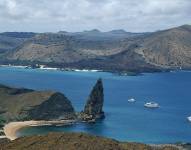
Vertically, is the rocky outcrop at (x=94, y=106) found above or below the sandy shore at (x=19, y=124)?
above

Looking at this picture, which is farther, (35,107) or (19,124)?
(35,107)

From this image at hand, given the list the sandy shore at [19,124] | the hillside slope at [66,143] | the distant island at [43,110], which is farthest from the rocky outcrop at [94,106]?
the hillside slope at [66,143]

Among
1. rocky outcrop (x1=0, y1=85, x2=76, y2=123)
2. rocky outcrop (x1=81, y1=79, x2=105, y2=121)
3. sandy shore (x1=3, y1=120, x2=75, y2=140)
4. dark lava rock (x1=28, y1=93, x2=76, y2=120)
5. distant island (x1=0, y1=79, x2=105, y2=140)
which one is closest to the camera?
sandy shore (x1=3, y1=120, x2=75, y2=140)

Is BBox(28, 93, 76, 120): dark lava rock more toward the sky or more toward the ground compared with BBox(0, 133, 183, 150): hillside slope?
more toward the ground

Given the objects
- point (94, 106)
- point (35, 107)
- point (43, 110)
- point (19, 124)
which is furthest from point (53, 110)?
point (19, 124)

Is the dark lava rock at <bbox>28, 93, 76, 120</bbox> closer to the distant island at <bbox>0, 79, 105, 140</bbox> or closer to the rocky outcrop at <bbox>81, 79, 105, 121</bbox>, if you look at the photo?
the distant island at <bbox>0, 79, 105, 140</bbox>

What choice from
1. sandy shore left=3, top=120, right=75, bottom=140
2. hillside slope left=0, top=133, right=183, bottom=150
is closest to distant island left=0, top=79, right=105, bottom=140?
sandy shore left=3, top=120, right=75, bottom=140

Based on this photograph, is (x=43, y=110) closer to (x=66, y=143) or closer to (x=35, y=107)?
(x=35, y=107)

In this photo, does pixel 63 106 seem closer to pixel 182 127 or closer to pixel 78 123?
pixel 78 123

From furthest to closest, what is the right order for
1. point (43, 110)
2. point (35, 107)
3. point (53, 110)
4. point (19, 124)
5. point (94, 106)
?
point (94, 106), point (53, 110), point (43, 110), point (35, 107), point (19, 124)

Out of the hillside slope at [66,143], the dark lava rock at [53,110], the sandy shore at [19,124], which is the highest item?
the hillside slope at [66,143]

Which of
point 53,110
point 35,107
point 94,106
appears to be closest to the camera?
point 35,107

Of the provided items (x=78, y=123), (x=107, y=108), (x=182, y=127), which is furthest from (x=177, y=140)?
(x=107, y=108)

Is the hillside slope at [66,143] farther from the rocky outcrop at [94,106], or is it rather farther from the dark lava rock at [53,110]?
the rocky outcrop at [94,106]
